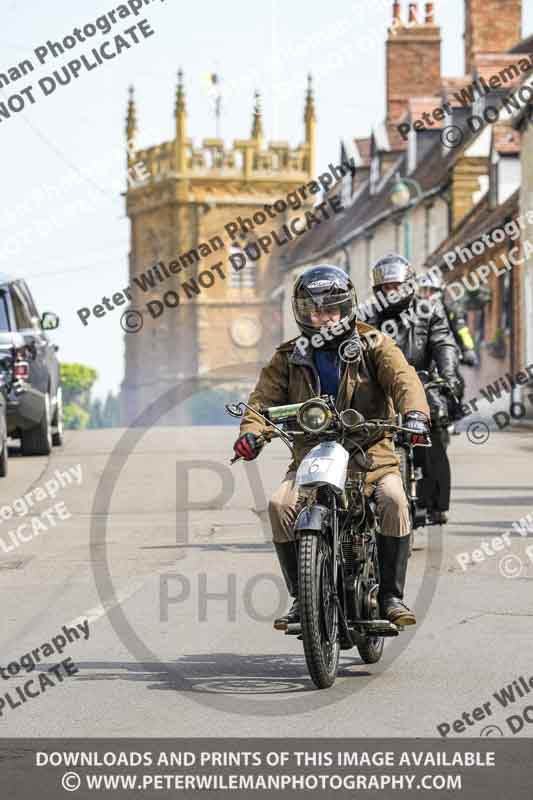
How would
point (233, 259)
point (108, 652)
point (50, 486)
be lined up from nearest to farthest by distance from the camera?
point (108, 652) < point (50, 486) < point (233, 259)

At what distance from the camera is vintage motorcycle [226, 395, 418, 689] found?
23.0ft

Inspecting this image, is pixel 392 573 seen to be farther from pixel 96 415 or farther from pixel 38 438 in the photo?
pixel 96 415

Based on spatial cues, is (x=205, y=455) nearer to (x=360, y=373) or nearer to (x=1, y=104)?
(x=1, y=104)

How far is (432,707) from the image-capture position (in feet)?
22.3

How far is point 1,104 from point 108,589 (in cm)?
1404

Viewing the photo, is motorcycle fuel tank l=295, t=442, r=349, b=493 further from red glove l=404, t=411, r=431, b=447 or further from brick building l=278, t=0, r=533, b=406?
brick building l=278, t=0, r=533, b=406

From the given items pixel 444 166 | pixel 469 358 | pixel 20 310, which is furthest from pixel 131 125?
pixel 469 358

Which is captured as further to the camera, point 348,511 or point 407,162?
point 407,162

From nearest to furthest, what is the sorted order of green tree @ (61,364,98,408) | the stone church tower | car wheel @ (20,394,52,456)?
car wheel @ (20,394,52,456) → the stone church tower → green tree @ (61,364,98,408)

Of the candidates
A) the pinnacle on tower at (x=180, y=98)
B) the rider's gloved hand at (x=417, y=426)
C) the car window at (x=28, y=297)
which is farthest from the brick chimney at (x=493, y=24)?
the pinnacle on tower at (x=180, y=98)

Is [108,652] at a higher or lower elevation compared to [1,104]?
lower

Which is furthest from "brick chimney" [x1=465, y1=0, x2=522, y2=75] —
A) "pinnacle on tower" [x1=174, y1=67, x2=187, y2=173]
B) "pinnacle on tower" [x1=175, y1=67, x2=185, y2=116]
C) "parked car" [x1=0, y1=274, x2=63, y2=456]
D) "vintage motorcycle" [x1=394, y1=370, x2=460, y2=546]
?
"pinnacle on tower" [x1=175, y1=67, x2=185, y2=116]
